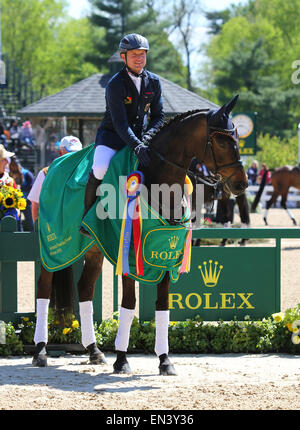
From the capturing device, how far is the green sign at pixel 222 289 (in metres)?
7.78

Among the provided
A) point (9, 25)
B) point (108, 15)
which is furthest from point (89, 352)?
point (9, 25)

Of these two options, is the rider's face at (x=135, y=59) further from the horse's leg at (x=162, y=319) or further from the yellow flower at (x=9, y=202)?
the yellow flower at (x=9, y=202)

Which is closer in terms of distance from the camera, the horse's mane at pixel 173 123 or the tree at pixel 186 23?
the horse's mane at pixel 173 123

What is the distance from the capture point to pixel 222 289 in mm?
7809

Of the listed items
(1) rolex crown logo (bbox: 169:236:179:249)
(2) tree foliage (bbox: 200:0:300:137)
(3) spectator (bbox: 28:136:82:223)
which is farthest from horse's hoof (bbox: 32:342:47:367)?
(2) tree foliage (bbox: 200:0:300:137)

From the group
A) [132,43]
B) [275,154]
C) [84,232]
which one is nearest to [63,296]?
[84,232]

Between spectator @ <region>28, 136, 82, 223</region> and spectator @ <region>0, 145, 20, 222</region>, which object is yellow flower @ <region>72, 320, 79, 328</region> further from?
spectator @ <region>0, 145, 20, 222</region>

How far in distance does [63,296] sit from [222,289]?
61.7 inches

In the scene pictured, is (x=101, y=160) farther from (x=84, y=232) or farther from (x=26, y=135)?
(x=26, y=135)

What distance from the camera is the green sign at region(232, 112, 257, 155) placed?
2934 cm

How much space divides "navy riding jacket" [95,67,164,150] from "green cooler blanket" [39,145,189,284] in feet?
0.68

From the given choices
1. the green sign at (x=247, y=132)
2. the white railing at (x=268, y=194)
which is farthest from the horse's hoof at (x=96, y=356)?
the white railing at (x=268, y=194)

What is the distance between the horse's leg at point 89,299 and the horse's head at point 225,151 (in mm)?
1497
